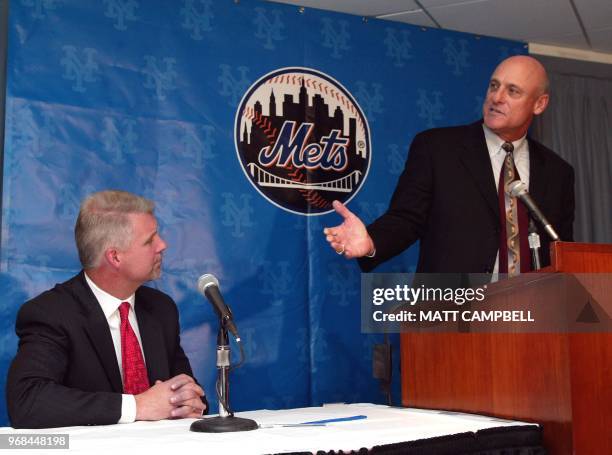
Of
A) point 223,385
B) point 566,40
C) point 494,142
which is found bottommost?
point 223,385

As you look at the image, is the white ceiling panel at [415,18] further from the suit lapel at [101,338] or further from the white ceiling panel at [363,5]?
the suit lapel at [101,338]

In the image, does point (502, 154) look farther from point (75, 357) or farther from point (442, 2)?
point (75, 357)

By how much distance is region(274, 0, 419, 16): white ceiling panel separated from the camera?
4652mm

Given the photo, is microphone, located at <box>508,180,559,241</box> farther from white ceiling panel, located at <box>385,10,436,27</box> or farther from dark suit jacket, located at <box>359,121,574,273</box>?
white ceiling panel, located at <box>385,10,436,27</box>

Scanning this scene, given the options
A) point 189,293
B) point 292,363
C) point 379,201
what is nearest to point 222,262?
point 189,293

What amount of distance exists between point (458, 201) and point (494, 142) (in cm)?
33

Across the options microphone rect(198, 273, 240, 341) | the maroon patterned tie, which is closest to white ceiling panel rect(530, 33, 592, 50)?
the maroon patterned tie

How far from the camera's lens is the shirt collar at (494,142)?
140 inches

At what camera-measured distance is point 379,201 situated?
477 centimetres

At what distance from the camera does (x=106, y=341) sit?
9.52ft

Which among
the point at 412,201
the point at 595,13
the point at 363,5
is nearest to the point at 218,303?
the point at 412,201

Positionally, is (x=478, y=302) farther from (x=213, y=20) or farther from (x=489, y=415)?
(x=213, y=20)

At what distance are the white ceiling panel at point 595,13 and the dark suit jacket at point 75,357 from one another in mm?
2971

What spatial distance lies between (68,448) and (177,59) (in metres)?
2.71
